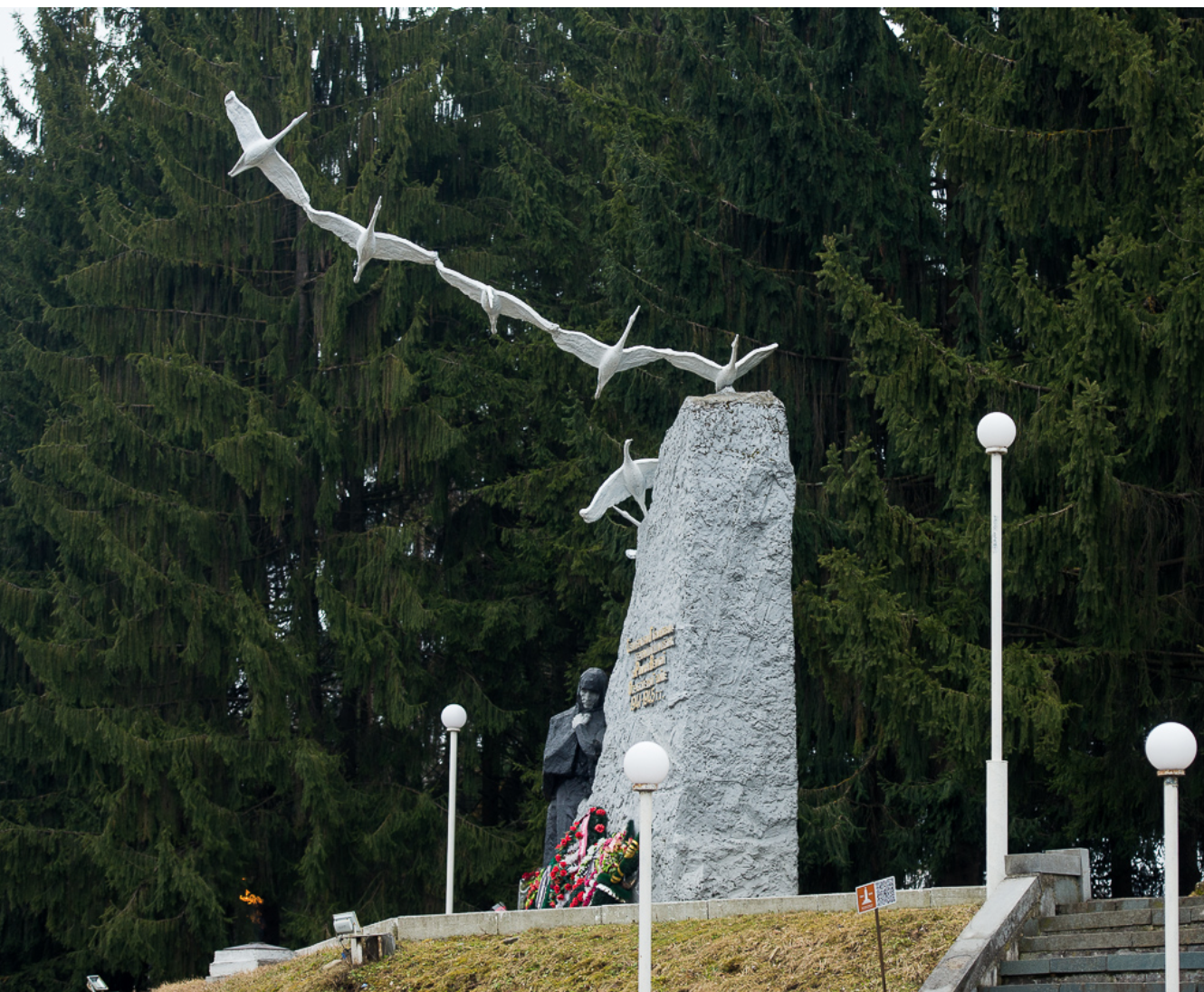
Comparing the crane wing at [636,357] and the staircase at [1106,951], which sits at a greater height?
the crane wing at [636,357]

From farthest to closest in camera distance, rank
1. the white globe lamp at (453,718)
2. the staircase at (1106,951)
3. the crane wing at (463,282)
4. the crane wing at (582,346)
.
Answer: the crane wing at (582,346) < the crane wing at (463,282) < the white globe lamp at (453,718) < the staircase at (1106,951)

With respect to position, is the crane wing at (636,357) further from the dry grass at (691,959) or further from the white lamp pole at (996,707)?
the dry grass at (691,959)

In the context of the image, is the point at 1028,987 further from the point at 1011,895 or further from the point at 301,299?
the point at 301,299

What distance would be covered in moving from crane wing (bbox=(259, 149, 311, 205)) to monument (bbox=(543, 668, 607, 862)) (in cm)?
467

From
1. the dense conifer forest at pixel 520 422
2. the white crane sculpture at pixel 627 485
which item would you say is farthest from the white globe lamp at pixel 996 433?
the white crane sculpture at pixel 627 485

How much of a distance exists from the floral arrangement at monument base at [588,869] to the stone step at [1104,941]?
361 cm

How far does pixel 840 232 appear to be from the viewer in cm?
1762

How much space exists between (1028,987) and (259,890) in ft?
45.0

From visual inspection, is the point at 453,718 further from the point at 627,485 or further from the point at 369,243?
the point at 369,243

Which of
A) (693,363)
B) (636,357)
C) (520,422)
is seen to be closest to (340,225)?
(636,357)

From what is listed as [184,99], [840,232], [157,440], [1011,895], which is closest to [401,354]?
[157,440]

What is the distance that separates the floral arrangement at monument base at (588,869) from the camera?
1133 cm

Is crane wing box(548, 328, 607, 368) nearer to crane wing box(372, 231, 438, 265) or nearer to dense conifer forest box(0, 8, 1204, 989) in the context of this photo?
crane wing box(372, 231, 438, 265)

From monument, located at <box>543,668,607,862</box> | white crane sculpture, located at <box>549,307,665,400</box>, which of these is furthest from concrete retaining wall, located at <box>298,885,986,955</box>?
white crane sculpture, located at <box>549,307,665,400</box>
